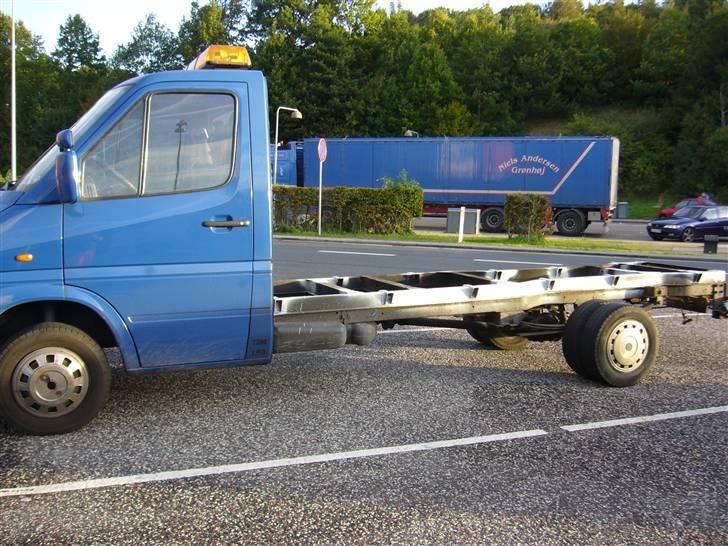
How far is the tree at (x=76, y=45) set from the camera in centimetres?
8569

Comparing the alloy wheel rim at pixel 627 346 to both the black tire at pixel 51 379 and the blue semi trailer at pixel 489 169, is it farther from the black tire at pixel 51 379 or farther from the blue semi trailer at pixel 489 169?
the blue semi trailer at pixel 489 169

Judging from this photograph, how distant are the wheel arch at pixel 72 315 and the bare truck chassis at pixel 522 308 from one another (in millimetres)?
1045

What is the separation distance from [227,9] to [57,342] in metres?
81.3

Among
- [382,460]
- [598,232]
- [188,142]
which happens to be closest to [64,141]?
[188,142]

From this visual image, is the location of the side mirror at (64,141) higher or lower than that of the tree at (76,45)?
lower

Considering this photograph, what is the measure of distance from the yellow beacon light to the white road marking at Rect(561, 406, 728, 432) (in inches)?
136

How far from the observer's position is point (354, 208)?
2262 centimetres

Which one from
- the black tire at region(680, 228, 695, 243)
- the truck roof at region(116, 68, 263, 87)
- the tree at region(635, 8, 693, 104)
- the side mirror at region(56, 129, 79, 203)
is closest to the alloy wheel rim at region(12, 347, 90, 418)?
the side mirror at region(56, 129, 79, 203)

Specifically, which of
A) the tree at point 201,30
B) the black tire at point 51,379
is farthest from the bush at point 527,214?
the tree at point 201,30

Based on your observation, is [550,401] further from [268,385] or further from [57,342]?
[57,342]

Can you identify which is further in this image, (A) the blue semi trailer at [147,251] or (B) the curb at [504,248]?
(B) the curb at [504,248]

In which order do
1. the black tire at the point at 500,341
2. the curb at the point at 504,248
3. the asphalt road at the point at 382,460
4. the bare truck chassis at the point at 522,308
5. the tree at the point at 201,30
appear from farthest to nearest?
the tree at the point at 201,30
the curb at the point at 504,248
the black tire at the point at 500,341
the bare truck chassis at the point at 522,308
the asphalt road at the point at 382,460

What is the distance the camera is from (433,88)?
6131 cm

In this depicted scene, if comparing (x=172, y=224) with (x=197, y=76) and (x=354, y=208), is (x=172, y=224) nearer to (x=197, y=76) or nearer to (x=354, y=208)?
(x=197, y=76)
